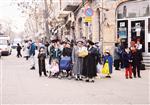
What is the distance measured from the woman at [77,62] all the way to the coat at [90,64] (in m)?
0.21

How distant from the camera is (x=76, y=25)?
135 feet

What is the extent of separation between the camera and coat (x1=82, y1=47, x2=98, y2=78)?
1767cm

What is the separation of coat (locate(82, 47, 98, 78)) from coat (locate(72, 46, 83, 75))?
20 cm

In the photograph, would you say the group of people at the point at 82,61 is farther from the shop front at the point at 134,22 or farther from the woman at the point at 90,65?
the shop front at the point at 134,22

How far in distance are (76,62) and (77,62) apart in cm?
5

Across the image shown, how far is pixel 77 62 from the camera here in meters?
18.1

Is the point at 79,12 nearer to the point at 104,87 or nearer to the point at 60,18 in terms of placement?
the point at 60,18

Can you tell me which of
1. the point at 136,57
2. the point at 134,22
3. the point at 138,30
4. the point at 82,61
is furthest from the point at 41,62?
the point at 134,22

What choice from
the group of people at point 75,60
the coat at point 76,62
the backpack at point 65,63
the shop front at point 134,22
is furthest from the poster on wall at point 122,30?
the coat at point 76,62

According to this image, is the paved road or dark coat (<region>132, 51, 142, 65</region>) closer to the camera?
the paved road

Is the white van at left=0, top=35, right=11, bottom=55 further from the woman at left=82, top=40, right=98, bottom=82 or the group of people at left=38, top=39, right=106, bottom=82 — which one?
the woman at left=82, top=40, right=98, bottom=82

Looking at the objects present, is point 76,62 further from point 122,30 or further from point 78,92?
point 122,30

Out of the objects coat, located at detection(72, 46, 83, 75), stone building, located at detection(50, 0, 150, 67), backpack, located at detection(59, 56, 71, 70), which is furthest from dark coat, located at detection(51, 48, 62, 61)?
stone building, located at detection(50, 0, 150, 67)

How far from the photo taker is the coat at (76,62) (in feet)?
59.2
